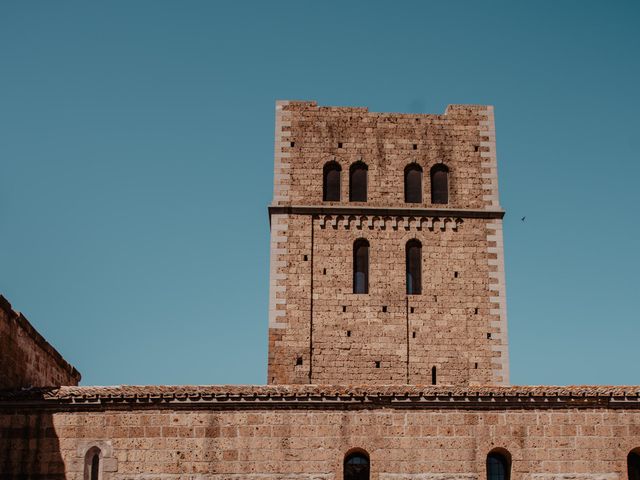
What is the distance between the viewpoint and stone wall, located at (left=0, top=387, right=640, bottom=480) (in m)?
21.8

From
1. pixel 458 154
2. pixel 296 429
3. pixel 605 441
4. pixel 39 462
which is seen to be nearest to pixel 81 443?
pixel 39 462

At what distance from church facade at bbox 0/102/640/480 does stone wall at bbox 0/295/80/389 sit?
61 millimetres

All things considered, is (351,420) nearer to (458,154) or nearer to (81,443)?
(81,443)

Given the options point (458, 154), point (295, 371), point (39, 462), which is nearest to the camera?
point (39, 462)

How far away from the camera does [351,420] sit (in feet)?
72.3

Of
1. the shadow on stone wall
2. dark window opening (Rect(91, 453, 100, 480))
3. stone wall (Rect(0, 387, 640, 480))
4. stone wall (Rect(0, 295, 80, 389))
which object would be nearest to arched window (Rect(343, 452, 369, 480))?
stone wall (Rect(0, 387, 640, 480))

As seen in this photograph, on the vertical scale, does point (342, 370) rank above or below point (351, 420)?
above

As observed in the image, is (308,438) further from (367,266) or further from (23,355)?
(367,266)

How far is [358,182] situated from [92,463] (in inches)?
507

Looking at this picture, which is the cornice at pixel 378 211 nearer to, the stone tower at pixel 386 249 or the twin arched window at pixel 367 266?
the stone tower at pixel 386 249

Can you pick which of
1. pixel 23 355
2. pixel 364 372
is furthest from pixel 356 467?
pixel 23 355

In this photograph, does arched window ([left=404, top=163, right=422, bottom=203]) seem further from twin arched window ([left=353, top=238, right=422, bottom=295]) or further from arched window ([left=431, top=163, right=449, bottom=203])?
twin arched window ([left=353, top=238, right=422, bottom=295])

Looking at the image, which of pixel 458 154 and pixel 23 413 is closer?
pixel 23 413

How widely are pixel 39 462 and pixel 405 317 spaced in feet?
37.9
